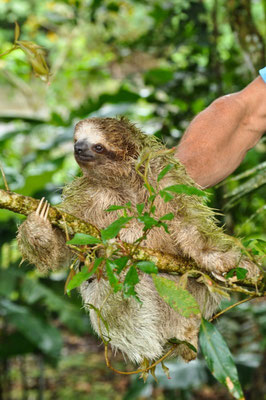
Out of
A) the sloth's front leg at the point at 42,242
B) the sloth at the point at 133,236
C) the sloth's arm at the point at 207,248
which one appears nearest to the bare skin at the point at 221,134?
the sloth at the point at 133,236

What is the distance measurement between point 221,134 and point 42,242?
2.26 feet

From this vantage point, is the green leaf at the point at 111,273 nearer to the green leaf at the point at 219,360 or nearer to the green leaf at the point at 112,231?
the green leaf at the point at 112,231

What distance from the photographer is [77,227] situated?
124 cm

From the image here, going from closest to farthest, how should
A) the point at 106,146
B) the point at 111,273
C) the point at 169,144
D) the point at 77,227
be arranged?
1. the point at 111,273
2. the point at 77,227
3. the point at 106,146
4. the point at 169,144

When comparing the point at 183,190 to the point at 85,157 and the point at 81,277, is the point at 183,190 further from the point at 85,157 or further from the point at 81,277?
the point at 85,157

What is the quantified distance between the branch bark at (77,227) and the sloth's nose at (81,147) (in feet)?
0.76

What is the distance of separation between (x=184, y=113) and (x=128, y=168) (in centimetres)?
258

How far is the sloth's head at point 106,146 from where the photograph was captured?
1440mm

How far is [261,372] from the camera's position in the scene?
10.2ft

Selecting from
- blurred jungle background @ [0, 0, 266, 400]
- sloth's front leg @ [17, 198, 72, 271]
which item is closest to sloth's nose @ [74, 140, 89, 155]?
sloth's front leg @ [17, 198, 72, 271]

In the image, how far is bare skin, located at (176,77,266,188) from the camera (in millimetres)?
1555

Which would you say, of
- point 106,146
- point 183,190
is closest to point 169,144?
point 106,146

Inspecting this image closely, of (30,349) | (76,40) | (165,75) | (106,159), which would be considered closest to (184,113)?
(165,75)

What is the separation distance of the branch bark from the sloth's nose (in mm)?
233
